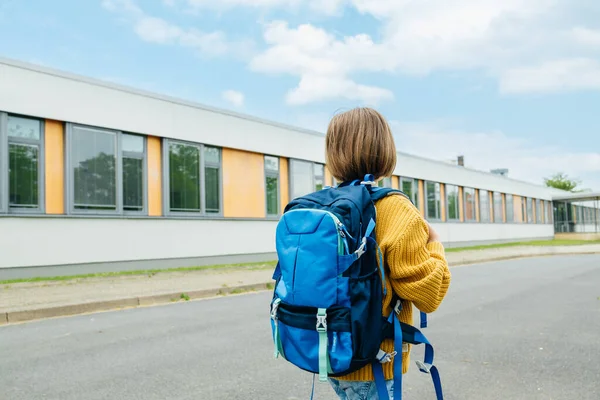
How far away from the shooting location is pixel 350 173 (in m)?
2.03

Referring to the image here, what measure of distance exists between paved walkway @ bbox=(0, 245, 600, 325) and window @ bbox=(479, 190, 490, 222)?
25803 mm

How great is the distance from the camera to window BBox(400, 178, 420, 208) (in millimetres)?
27608

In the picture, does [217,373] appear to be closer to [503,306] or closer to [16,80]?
[503,306]

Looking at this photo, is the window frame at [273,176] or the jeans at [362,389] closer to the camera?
the jeans at [362,389]

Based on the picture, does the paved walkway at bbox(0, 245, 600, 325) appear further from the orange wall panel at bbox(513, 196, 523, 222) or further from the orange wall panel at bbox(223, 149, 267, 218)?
the orange wall panel at bbox(513, 196, 523, 222)

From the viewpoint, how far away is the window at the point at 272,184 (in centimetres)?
1877

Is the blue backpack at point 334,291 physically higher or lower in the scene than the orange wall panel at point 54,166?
lower

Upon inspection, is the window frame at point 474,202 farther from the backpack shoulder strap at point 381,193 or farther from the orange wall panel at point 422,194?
the backpack shoulder strap at point 381,193

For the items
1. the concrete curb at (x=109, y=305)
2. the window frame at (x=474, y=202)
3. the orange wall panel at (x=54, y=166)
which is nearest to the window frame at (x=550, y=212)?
the window frame at (x=474, y=202)

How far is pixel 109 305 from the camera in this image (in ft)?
28.5

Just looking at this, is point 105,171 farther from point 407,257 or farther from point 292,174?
point 407,257

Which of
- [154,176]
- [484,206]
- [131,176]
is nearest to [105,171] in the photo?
[131,176]

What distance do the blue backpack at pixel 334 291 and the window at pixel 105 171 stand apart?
1210 centimetres

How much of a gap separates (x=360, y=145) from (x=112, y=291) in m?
8.74
